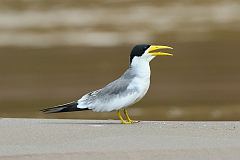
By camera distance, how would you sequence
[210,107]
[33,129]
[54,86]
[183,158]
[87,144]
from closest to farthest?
A: [183,158] → [87,144] → [33,129] → [210,107] → [54,86]

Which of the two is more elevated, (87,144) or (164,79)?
(87,144)

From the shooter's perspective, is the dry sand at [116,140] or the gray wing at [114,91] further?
the gray wing at [114,91]

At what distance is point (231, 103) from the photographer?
51.8 feet

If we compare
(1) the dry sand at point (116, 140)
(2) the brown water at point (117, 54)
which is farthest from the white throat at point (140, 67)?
(2) the brown water at point (117, 54)

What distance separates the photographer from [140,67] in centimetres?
932

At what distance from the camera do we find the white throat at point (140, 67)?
927cm

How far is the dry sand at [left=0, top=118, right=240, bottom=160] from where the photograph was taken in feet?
23.9

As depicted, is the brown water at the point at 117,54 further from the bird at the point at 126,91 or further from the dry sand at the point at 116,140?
the dry sand at the point at 116,140

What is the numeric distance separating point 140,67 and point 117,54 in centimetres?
1278

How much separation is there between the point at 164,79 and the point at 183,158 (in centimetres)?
1194

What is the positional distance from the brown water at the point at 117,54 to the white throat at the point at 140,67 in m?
3.92

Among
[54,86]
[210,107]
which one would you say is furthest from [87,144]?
[54,86]

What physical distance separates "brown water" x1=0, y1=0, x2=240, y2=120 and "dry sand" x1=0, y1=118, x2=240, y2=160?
4.45 metres

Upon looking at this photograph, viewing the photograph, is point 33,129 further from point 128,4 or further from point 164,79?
point 128,4
